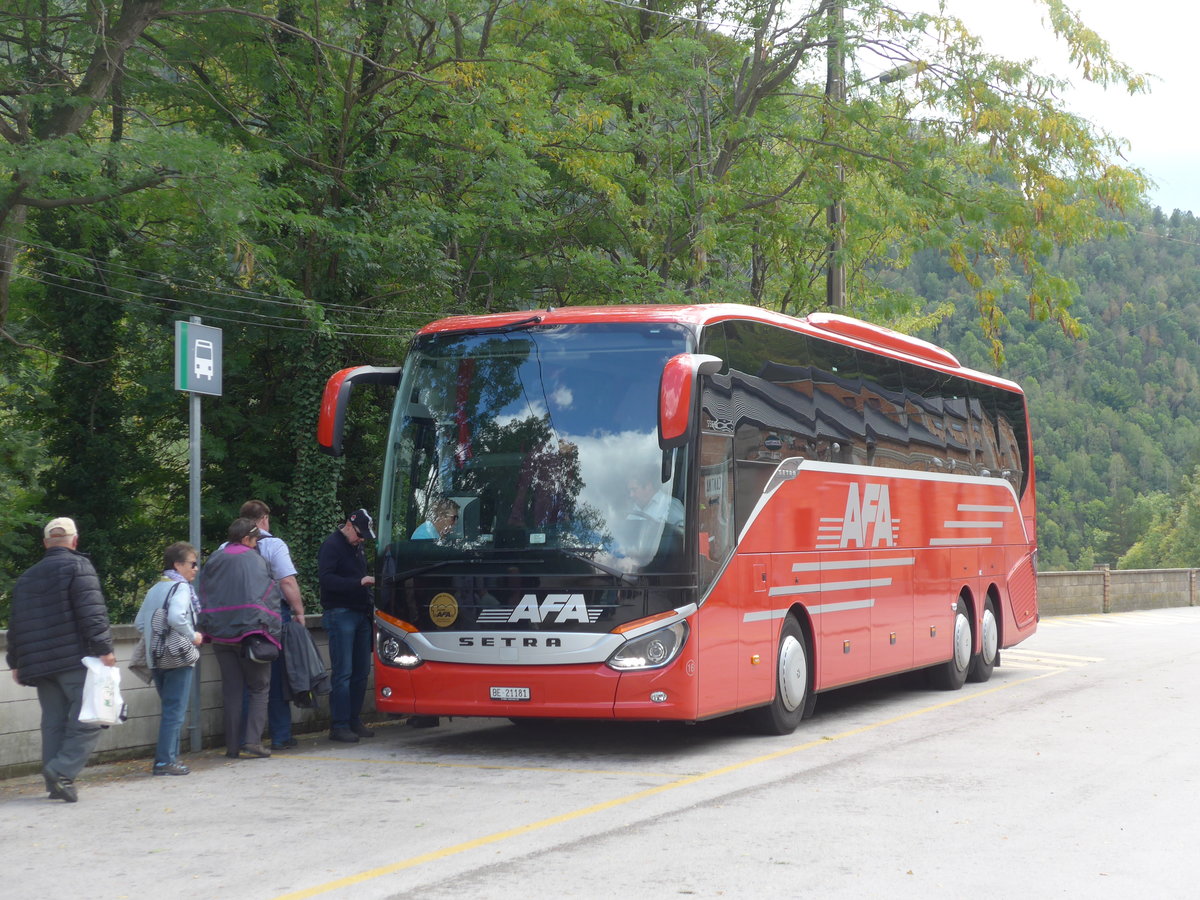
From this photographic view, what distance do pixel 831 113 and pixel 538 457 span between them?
1391 cm

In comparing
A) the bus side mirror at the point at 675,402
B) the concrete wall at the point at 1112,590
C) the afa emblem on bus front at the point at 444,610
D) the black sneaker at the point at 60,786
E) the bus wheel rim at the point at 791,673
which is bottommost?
the concrete wall at the point at 1112,590

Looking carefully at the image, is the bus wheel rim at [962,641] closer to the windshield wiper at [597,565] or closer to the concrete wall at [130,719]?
the concrete wall at [130,719]

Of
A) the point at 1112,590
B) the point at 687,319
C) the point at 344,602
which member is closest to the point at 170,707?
the point at 344,602

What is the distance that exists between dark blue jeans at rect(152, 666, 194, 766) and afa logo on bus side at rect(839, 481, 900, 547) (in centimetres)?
615

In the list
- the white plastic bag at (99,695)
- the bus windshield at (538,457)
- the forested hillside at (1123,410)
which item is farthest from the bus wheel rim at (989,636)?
the forested hillside at (1123,410)

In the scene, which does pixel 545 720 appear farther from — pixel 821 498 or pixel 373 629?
pixel 821 498

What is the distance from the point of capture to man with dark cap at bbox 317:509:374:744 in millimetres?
11953

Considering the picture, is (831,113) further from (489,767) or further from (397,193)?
(489,767)

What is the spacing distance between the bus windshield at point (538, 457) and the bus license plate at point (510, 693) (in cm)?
89

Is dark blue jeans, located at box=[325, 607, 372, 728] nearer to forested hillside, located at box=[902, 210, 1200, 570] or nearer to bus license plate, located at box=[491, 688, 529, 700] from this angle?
bus license plate, located at box=[491, 688, 529, 700]

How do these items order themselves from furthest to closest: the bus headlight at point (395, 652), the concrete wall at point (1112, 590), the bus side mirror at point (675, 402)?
the concrete wall at point (1112, 590) < the bus headlight at point (395, 652) < the bus side mirror at point (675, 402)

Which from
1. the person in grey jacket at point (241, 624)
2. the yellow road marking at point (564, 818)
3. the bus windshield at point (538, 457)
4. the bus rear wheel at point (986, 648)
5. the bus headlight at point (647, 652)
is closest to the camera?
the yellow road marking at point (564, 818)

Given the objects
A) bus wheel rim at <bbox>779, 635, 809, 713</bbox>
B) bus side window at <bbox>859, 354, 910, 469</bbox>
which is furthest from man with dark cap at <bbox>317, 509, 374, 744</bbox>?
bus side window at <bbox>859, 354, 910, 469</bbox>

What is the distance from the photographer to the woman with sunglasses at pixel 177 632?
10156mm
